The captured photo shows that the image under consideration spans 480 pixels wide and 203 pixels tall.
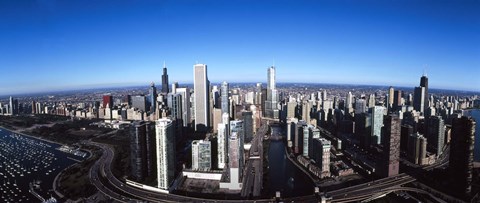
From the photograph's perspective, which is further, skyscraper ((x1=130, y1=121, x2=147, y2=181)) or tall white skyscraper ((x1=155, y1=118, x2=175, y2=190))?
skyscraper ((x1=130, y1=121, x2=147, y2=181))

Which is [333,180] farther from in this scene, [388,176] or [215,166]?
[215,166]

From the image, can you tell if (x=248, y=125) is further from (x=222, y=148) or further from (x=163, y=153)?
(x=163, y=153)

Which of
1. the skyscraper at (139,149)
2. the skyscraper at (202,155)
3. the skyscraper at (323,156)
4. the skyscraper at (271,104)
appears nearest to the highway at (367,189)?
the skyscraper at (323,156)

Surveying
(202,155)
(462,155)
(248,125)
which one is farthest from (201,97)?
(462,155)

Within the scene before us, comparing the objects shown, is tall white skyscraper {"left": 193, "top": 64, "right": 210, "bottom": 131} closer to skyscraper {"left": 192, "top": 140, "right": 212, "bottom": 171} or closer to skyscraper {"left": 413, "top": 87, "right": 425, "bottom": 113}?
skyscraper {"left": 192, "top": 140, "right": 212, "bottom": 171}

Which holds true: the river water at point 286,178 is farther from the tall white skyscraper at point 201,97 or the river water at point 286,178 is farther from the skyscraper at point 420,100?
the skyscraper at point 420,100

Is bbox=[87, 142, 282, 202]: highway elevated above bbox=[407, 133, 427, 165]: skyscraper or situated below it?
below

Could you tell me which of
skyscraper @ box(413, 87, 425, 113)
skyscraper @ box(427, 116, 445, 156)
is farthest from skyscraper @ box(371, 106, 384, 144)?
skyscraper @ box(413, 87, 425, 113)

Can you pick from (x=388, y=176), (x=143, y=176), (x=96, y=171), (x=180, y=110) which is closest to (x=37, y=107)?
(x=180, y=110)
